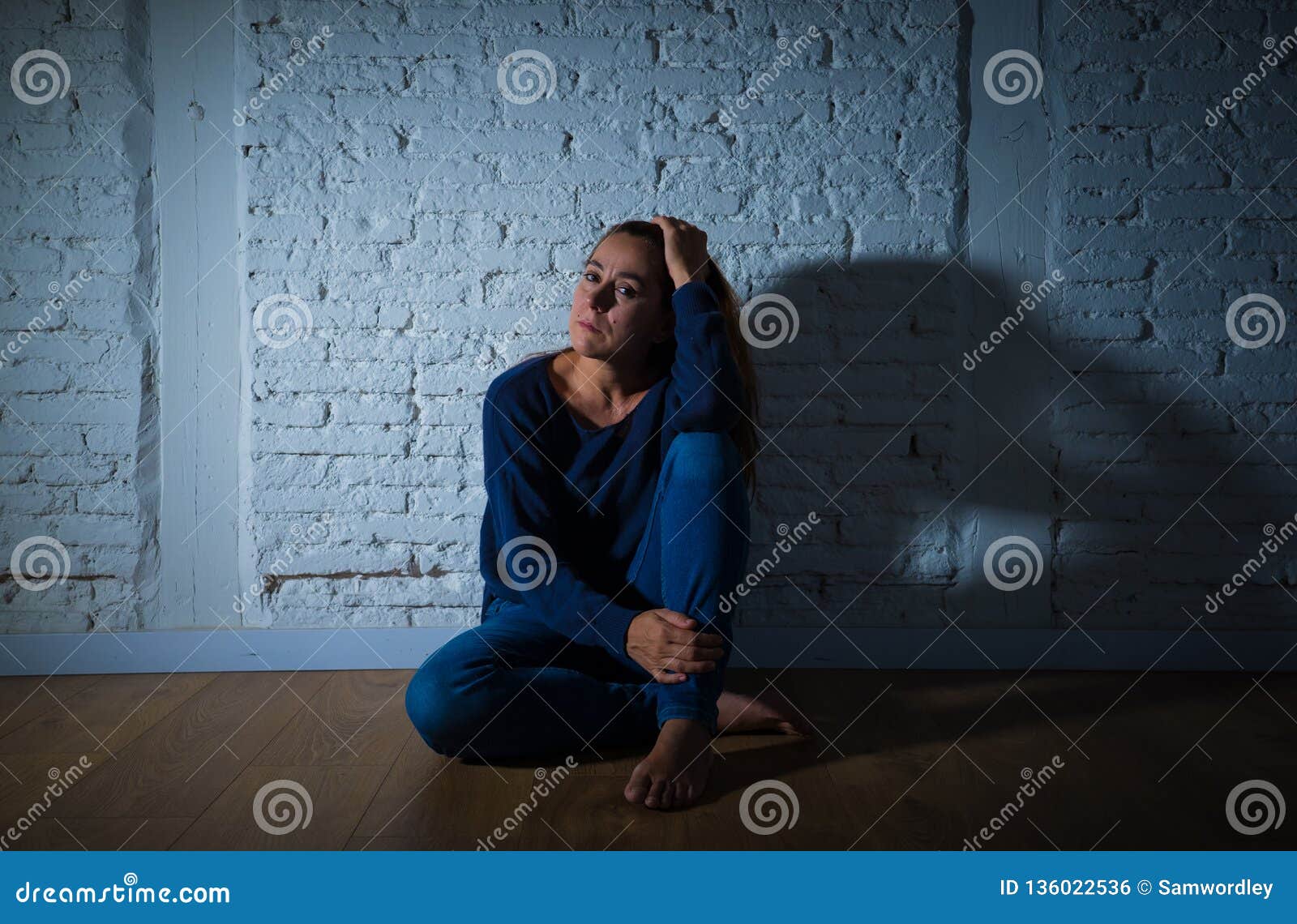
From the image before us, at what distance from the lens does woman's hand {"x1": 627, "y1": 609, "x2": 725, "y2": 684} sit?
4.89 feet

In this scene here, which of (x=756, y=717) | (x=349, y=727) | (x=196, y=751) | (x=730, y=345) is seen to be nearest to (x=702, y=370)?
(x=730, y=345)

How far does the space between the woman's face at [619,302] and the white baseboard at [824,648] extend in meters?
0.84

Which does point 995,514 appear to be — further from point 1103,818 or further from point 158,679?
point 158,679

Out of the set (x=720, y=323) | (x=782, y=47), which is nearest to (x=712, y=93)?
(x=782, y=47)

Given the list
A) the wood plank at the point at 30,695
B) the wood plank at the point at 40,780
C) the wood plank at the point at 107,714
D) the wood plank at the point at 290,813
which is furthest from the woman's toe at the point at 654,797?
the wood plank at the point at 30,695

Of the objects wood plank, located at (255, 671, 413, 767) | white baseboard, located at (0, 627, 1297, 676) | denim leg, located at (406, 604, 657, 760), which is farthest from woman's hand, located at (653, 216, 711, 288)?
wood plank, located at (255, 671, 413, 767)

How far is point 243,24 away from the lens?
6.78ft

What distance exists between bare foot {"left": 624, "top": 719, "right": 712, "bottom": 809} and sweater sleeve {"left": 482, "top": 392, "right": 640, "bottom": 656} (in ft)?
0.60

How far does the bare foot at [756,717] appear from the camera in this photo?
1.68 m

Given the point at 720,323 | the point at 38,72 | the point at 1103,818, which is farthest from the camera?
the point at 38,72

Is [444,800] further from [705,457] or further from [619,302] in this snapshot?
[619,302]

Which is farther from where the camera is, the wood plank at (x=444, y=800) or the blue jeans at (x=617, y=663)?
the blue jeans at (x=617, y=663)

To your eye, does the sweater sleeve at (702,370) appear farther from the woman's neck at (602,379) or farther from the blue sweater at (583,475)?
the woman's neck at (602,379)

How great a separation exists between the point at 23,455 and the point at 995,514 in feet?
7.98
